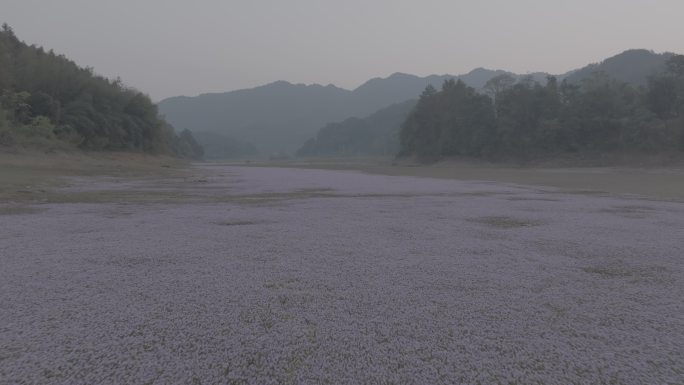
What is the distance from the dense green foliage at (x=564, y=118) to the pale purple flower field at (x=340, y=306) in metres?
52.1

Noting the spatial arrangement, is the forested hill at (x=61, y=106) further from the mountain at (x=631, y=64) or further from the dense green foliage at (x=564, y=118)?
the mountain at (x=631, y=64)

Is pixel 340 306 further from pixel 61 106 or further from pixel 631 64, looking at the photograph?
pixel 631 64

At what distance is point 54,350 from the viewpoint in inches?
98.9

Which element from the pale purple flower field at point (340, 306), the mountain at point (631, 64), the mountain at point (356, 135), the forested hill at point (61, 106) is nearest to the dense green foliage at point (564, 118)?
Result: the forested hill at point (61, 106)

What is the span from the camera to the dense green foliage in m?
48.0

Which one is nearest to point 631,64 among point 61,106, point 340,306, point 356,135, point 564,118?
point 564,118

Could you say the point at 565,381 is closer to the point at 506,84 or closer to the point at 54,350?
the point at 54,350

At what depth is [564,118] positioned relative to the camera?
5616 cm

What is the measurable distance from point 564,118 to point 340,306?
63063 mm

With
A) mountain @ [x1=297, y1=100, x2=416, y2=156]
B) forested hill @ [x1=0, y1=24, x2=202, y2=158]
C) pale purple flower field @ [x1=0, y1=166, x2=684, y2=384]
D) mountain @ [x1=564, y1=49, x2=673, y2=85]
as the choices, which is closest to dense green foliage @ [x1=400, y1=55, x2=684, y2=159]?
forested hill @ [x1=0, y1=24, x2=202, y2=158]

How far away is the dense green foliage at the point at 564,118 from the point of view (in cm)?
4801

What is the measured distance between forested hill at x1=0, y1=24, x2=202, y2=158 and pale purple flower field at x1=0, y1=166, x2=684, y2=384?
105 feet

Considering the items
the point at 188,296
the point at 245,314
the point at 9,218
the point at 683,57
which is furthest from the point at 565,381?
the point at 683,57

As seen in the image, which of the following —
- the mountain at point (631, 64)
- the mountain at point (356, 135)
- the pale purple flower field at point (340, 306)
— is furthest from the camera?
the mountain at point (356, 135)
